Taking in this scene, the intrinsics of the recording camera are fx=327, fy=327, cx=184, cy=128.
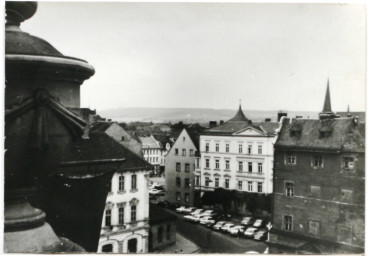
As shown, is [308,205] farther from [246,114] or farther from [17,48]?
[17,48]

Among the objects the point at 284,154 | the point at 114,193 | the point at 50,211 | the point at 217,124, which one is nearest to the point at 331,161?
the point at 284,154

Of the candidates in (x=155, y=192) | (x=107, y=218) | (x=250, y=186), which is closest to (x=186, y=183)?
(x=155, y=192)

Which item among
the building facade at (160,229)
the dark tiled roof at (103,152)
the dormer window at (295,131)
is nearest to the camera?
the dark tiled roof at (103,152)

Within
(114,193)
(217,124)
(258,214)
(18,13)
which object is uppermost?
(18,13)

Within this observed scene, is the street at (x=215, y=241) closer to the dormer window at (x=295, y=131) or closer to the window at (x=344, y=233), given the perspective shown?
the window at (x=344, y=233)

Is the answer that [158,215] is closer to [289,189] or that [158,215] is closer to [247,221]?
[247,221]

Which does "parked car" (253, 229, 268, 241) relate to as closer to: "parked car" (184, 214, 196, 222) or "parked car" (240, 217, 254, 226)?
"parked car" (240, 217, 254, 226)

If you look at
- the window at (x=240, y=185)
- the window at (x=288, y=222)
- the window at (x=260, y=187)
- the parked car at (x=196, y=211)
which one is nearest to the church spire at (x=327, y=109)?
the window at (x=260, y=187)
